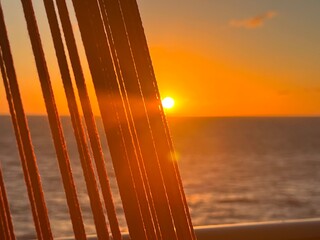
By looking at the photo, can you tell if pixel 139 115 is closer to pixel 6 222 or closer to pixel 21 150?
pixel 21 150

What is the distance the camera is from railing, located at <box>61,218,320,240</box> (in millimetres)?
2578

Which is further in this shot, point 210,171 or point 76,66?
point 210,171

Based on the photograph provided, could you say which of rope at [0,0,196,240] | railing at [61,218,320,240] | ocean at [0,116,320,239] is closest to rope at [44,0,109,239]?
rope at [0,0,196,240]

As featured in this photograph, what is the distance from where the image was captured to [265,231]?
262 centimetres

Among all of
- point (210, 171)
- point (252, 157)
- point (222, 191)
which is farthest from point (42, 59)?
point (252, 157)

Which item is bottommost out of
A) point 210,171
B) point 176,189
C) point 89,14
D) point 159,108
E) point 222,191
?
point 176,189

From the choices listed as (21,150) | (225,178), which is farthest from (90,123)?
(225,178)

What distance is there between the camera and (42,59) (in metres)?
1.01

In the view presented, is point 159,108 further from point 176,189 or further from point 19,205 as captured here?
point 19,205

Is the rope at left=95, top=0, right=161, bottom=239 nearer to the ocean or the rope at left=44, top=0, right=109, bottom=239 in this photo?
the rope at left=44, top=0, right=109, bottom=239

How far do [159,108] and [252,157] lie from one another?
42844 millimetres

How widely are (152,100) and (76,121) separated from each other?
0.13m

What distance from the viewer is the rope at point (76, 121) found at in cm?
99

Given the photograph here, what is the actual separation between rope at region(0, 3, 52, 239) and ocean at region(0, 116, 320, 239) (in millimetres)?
18422
